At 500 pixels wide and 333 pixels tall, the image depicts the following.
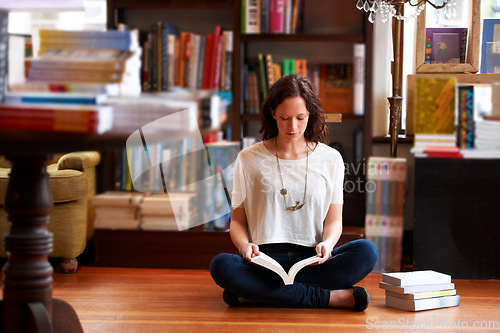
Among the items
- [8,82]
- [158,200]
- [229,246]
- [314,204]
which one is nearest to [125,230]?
[158,200]

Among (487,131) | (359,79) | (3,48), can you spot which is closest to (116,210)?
(359,79)

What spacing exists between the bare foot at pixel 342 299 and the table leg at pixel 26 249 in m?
0.99

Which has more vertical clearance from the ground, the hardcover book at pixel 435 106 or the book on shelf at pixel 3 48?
the book on shelf at pixel 3 48

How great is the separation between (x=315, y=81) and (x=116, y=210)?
3.30 ft

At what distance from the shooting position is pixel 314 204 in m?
2.04

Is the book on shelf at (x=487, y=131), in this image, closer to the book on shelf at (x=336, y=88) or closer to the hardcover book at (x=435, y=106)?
the hardcover book at (x=435, y=106)

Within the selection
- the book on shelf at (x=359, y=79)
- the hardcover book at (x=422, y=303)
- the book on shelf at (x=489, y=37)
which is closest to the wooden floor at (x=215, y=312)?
the hardcover book at (x=422, y=303)

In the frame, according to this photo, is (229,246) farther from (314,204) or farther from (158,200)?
(314,204)

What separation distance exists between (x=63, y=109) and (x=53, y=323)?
53 cm

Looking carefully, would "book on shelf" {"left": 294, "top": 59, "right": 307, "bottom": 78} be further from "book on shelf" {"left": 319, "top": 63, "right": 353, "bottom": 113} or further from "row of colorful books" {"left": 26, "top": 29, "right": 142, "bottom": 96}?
"row of colorful books" {"left": 26, "top": 29, "right": 142, "bottom": 96}

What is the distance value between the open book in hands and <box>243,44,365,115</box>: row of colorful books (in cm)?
109

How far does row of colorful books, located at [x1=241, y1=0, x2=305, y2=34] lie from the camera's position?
2.76 meters

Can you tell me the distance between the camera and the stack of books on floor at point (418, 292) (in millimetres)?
1981

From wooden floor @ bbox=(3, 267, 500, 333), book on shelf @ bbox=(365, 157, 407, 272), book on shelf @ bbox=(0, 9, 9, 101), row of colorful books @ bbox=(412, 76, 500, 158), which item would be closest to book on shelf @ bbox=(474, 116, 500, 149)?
row of colorful books @ bbox=(412, 76, 500, 158)
